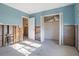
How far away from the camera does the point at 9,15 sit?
4.45 metres

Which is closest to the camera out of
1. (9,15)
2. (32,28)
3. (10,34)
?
(9,15)

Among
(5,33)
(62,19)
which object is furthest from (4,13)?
(62,19)

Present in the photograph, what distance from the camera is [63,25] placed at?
440cm

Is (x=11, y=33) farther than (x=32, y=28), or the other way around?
(x=32, y=28)

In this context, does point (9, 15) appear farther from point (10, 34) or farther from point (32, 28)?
point (32, 28)

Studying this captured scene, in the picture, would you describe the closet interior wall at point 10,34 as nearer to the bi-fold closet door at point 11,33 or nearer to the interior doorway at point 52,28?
the bi-fold closet door at point 11,33

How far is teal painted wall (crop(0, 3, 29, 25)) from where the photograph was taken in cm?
405

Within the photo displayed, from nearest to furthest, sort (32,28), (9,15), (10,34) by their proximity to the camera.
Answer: (9,15)
(10,34)
(32,28)

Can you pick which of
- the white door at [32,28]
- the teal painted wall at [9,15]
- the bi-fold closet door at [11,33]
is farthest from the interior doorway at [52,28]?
the bi-fold closet door at [11,33]

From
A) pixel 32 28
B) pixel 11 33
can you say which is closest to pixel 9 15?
pixel 11 33

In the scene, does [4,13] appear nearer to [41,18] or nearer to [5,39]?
[5,39]

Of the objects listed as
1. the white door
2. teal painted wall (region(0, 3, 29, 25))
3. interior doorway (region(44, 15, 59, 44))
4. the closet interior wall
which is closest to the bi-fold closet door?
the closet interior wall

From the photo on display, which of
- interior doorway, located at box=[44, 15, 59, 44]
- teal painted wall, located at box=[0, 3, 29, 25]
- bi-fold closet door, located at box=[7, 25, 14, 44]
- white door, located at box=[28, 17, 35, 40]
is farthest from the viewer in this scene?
interior doorway, located at box=[44, 15, 59, 44]

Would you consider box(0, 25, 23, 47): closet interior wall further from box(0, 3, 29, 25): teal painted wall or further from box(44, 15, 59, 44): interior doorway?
box(44, 15, 59, 44): interior doorway
